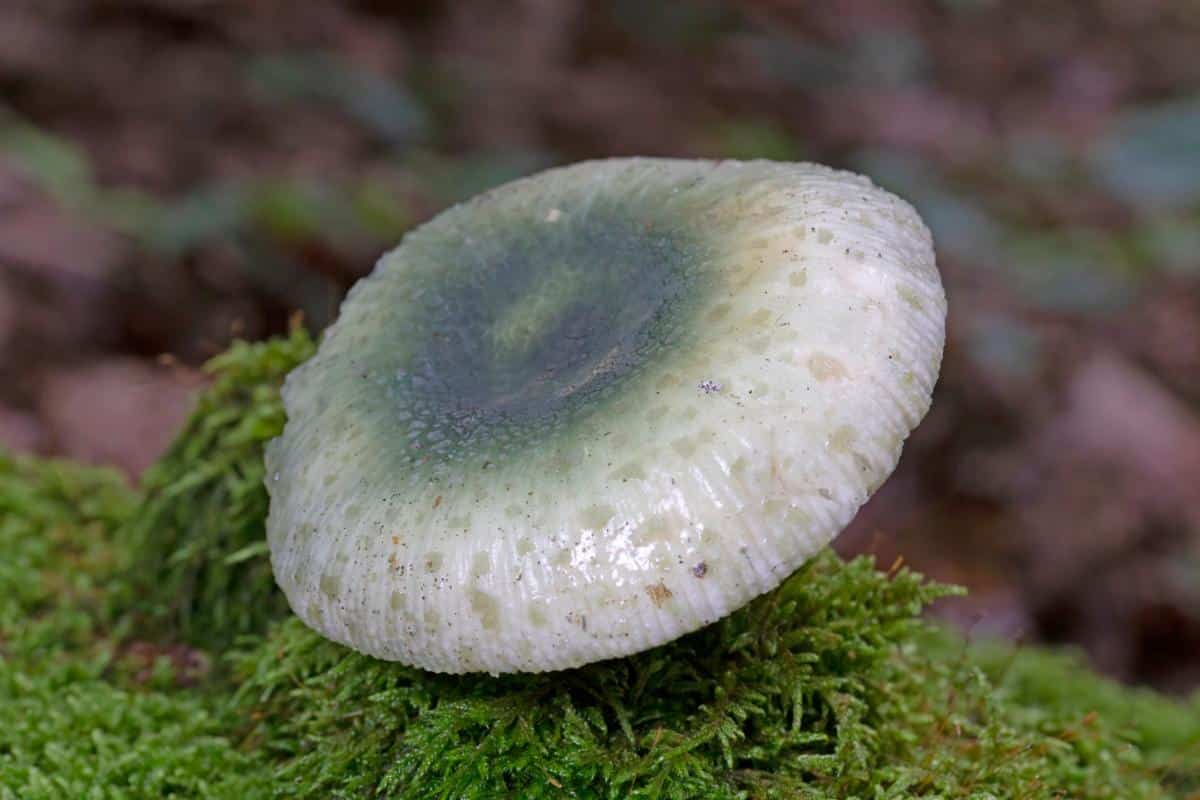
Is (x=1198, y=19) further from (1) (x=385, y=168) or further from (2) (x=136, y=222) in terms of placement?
(2) (x=136, y=222)

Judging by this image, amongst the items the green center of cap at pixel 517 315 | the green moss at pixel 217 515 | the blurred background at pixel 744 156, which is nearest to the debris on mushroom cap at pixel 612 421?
the green center of cap at pixel 517 315

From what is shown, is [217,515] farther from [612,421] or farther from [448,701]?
[612,421]

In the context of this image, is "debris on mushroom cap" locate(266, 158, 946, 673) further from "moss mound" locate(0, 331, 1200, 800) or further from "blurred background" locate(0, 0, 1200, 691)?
"blurred background" locate(0, 0, 1200, 691)

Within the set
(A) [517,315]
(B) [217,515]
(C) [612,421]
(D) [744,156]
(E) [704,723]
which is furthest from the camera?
(D) [744,156]

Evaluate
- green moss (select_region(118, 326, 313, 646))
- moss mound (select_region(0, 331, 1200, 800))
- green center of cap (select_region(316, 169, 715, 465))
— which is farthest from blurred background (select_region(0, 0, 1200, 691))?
green moss (select_region(118, 326, 313, 646))

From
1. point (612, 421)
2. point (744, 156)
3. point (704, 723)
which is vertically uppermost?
point (744, 156)

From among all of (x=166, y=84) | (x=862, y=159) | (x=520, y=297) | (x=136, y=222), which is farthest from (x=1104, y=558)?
(x=166, y=84)

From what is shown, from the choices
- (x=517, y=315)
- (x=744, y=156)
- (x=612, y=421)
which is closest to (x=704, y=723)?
(x=612, y=421)
